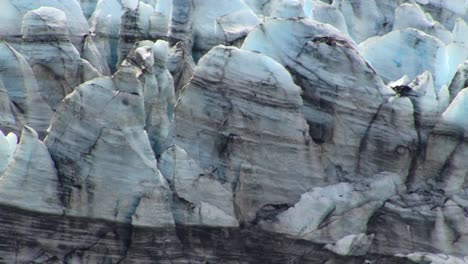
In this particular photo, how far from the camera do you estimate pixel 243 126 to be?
18.4 meters

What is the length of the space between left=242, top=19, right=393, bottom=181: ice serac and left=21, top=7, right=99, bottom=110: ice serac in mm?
3163

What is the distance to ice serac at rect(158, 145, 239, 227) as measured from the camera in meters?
17.8

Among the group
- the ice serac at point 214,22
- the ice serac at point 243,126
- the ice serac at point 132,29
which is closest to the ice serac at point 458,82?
the ice serac at point 243,126

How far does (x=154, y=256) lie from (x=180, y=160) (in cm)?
119

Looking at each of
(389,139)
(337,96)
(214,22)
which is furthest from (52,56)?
(389,139)

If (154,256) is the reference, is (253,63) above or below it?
above

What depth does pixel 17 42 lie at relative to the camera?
21.3 m

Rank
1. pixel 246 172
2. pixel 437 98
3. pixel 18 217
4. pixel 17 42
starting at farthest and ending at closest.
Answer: pixel 17 42 < pixel 437 98 < pixel 246 172 < pixel 18 217

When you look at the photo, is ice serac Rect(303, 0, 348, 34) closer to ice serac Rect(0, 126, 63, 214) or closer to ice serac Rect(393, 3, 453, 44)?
ice serac Rect(393, 3, 453, 44)

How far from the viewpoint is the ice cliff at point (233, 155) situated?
17.4 m

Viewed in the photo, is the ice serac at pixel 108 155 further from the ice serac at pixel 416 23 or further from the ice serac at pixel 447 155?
the ice serac at pixel 416 23

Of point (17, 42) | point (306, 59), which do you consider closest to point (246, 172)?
point (306, 59)

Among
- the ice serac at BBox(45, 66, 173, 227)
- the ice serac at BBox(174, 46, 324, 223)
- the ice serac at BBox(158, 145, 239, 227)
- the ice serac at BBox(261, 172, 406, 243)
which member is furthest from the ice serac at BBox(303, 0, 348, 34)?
the ice serac at BBox(45, 66, 173, 227)

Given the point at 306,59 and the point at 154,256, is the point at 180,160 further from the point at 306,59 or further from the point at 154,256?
the point at 306,59
